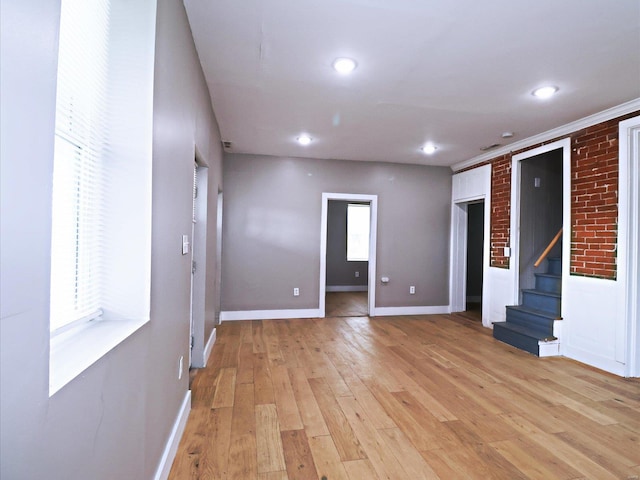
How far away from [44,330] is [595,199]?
4481 mm

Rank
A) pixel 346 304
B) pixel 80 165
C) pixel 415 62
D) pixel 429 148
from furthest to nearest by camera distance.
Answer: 1. pixel 346 304
2. pixel 429 148
3. pixel 415 62
4. pixel 80 165

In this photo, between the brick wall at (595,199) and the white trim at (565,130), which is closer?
the white trim at (565,130)

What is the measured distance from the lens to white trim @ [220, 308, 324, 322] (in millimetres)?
5113

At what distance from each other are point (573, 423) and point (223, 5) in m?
3.52

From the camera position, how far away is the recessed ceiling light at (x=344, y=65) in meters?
2.46

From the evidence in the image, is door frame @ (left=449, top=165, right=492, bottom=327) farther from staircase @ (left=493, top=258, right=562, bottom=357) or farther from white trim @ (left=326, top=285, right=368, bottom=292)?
white trim @ (left=326, top=285, right=368, bottom=292)

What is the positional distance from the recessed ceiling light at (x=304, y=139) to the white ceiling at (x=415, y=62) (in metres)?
0.24

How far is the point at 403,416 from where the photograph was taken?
238 centimetres

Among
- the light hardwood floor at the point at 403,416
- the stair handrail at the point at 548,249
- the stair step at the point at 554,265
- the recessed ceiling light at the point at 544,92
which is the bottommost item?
the light hardwood floor at the point at 403,416

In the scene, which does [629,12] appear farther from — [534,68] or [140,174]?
[140,174]

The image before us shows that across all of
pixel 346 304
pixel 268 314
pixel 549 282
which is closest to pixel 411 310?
pixel 346 304

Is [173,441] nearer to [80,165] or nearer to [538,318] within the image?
[80,165]

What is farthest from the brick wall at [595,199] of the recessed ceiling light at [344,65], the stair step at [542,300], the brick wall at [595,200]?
the recessed ceiling light at [344,65]

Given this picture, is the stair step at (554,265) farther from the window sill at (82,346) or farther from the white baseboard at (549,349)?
the window sill at (82,346)
